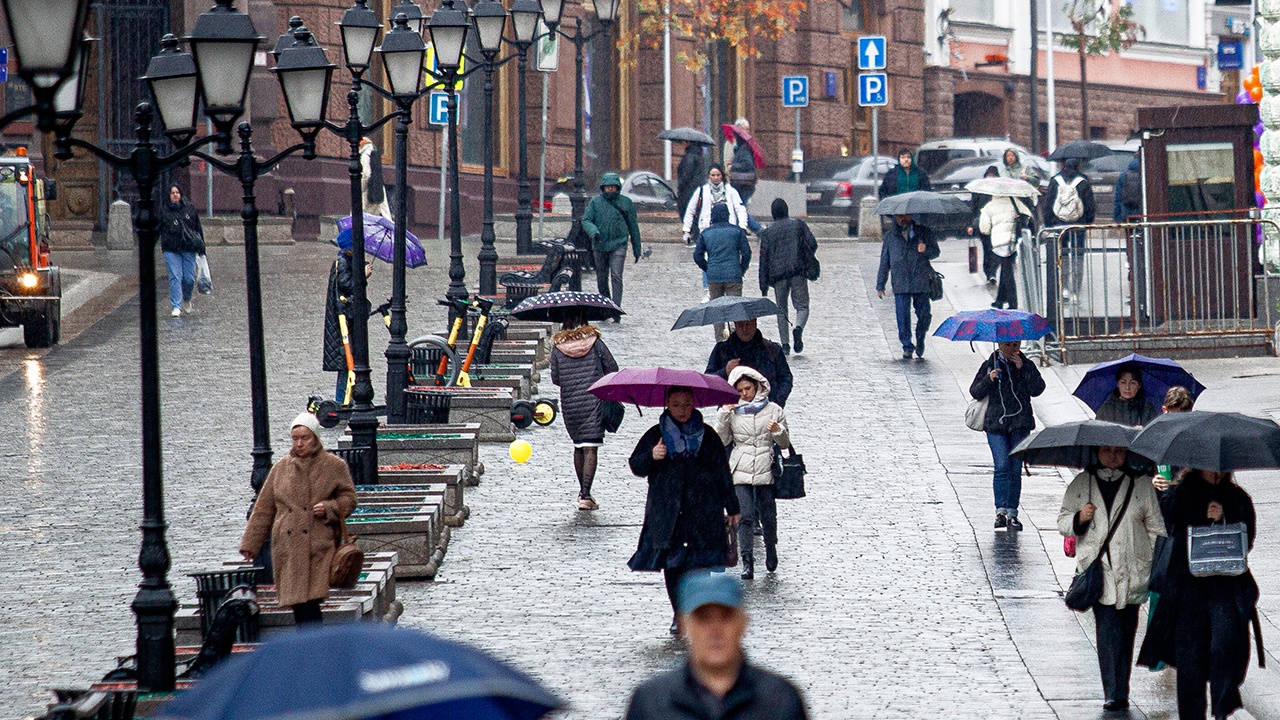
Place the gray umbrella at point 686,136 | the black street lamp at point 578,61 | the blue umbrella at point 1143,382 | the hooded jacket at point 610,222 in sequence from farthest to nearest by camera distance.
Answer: the gray umbrella at point 686,136
the black street lamp at point 578,61
the hooded jacket at point 610,222
the blue umbrella at point 1143,382

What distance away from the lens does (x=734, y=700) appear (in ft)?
18.1

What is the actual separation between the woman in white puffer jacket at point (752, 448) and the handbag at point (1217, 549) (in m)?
3.82

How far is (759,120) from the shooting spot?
156 ft

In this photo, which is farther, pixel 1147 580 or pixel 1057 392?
pixel 1057 392

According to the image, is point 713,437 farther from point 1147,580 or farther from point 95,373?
point 95,373

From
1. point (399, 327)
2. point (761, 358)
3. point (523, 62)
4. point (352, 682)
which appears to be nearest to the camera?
point (352, 682)

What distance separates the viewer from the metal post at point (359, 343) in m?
14.5

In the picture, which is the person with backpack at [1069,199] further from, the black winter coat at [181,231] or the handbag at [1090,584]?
the handbag at [1090,584]

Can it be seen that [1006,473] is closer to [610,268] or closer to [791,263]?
[791,263]

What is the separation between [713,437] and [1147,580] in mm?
2756

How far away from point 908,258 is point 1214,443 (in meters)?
12.4

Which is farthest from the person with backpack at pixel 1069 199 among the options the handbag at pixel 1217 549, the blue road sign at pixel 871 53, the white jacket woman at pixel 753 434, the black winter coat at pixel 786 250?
the handbag at pixel 1217 549

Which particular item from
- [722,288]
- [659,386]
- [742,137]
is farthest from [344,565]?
[742,137]

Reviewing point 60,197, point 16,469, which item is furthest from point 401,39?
point 60,197
